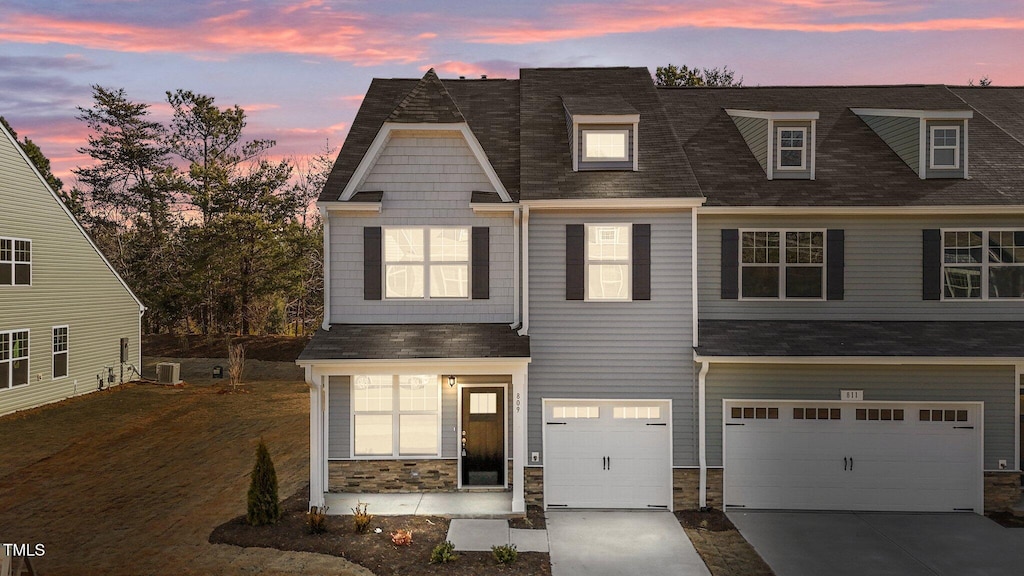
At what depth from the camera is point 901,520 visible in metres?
12.1

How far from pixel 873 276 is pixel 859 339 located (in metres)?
1.58

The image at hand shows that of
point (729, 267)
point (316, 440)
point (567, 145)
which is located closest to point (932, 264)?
point (729, 267)

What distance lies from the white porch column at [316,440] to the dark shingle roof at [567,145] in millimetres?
5565

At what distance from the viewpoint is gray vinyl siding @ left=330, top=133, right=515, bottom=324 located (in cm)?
1323

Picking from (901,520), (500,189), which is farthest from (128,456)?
(901,520)

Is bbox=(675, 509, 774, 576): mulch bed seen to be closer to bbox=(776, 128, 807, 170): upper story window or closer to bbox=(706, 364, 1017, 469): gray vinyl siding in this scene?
bbox=(706, 364, 1017, 469): gray vinyl siding

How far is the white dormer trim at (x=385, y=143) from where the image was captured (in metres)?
13.1

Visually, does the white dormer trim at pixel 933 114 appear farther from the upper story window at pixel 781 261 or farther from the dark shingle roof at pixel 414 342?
the dark shingle roof at pixel 414 342

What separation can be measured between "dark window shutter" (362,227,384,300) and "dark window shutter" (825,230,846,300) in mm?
9388

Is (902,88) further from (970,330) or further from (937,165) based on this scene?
(970,330)

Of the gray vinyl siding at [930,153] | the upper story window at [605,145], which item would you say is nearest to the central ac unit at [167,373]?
the upper story window at [605,145]

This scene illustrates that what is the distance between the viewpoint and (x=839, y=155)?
14.9 metres

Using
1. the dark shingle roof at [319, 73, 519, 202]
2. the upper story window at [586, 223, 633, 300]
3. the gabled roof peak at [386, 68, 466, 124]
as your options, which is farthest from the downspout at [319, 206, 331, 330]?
the upper story window at [586, 223, 633, 300]

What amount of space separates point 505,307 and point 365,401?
3500 millimetres
